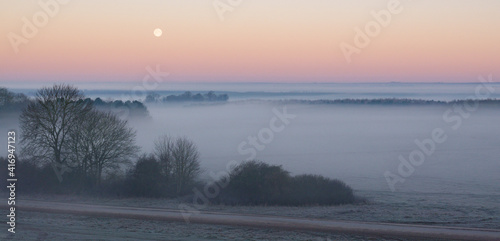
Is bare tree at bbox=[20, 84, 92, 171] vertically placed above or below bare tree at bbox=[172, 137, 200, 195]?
above

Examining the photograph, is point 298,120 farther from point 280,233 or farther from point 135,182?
point 280,233

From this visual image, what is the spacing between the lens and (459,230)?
1795 centimetres

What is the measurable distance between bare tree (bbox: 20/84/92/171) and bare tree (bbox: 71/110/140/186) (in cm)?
71

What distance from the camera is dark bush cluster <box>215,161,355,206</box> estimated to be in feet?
88.6

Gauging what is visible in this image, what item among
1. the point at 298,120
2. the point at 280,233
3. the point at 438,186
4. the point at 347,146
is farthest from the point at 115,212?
the point at 298,120

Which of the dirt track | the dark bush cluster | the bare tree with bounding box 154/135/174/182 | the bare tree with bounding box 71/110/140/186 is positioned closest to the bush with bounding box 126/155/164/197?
the bare tree with bounding box 154/135/174/182

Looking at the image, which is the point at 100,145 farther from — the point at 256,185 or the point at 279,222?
the point at 279,222

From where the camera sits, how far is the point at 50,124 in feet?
111

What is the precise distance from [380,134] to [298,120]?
61.5 feet

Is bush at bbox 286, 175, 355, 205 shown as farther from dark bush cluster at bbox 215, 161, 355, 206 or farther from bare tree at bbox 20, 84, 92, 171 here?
bare tree at bbox 20, 84, 92, 171

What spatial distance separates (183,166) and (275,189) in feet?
21.8

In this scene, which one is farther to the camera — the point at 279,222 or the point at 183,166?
the point at 183,166

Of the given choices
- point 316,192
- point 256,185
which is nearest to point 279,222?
point 256,185

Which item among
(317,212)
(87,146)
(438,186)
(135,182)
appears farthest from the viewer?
(438,186)
